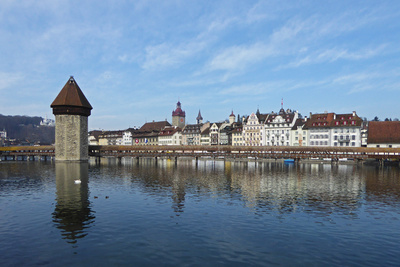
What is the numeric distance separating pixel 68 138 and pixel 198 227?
60890mm

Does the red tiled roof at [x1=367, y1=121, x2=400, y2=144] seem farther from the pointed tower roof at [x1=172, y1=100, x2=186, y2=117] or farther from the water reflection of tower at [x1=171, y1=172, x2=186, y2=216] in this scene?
the pointed tower roof at [x1=172, y1=100, x2=186, y2=117]

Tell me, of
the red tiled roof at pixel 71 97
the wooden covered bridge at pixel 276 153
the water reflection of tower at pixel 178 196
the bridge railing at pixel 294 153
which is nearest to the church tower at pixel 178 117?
the wooden covered bridge at pixel 276 153

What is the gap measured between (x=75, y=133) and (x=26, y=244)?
60.0 m

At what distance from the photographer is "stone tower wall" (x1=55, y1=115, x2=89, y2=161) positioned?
70.8 m

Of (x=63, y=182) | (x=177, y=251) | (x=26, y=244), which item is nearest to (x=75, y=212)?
(x=26, y=244)

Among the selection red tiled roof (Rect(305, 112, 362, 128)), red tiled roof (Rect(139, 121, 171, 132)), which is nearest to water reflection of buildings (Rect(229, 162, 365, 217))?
red tiled roof (Rect(305, 112, 362, 128))

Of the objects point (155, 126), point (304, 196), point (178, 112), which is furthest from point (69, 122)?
point (178, 112)

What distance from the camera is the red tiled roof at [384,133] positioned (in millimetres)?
75812

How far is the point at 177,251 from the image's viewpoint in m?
14.3

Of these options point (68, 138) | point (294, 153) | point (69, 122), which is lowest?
point (294, 153)

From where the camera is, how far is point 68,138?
233 ft

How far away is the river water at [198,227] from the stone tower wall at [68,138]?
42068mm

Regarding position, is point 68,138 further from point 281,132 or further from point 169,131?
point 169,131

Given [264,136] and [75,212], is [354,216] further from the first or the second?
[264,136]
